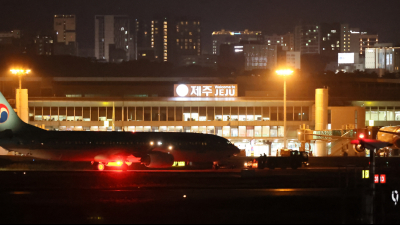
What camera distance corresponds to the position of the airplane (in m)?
40.7

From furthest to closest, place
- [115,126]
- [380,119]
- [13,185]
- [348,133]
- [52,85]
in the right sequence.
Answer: [52,85] < [380,119] < [115,126] < [348,133] < [13,185]

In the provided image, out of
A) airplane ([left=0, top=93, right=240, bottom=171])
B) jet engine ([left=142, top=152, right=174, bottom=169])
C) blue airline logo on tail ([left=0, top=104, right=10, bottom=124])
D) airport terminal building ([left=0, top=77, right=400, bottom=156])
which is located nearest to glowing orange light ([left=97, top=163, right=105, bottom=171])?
airplane ([left=0, top=93, right=240, bottom=171])

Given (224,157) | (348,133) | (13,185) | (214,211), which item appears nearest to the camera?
(214,211)

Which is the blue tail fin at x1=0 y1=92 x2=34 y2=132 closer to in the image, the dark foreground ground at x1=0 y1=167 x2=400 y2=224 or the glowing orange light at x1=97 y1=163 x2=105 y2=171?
the dark foreground ground at x1=0 y1=167 x2=400 y2=224

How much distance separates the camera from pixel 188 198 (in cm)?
2583

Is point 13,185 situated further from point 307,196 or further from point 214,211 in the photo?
point 307,196

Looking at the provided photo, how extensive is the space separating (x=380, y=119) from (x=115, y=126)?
39724 millimetres

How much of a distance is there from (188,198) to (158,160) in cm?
1496

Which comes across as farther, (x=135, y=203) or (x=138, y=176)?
(x=138, y=176)

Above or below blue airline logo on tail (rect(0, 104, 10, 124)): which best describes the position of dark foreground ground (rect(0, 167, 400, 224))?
below

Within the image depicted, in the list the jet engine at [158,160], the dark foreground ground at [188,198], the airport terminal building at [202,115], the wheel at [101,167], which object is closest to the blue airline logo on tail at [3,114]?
the dark foreground ground at [188,198]

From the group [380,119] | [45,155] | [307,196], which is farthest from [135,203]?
[380,119]

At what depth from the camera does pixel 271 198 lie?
2619cm

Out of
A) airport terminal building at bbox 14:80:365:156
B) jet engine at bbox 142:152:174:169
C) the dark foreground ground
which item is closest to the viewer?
the dark foreground ground
